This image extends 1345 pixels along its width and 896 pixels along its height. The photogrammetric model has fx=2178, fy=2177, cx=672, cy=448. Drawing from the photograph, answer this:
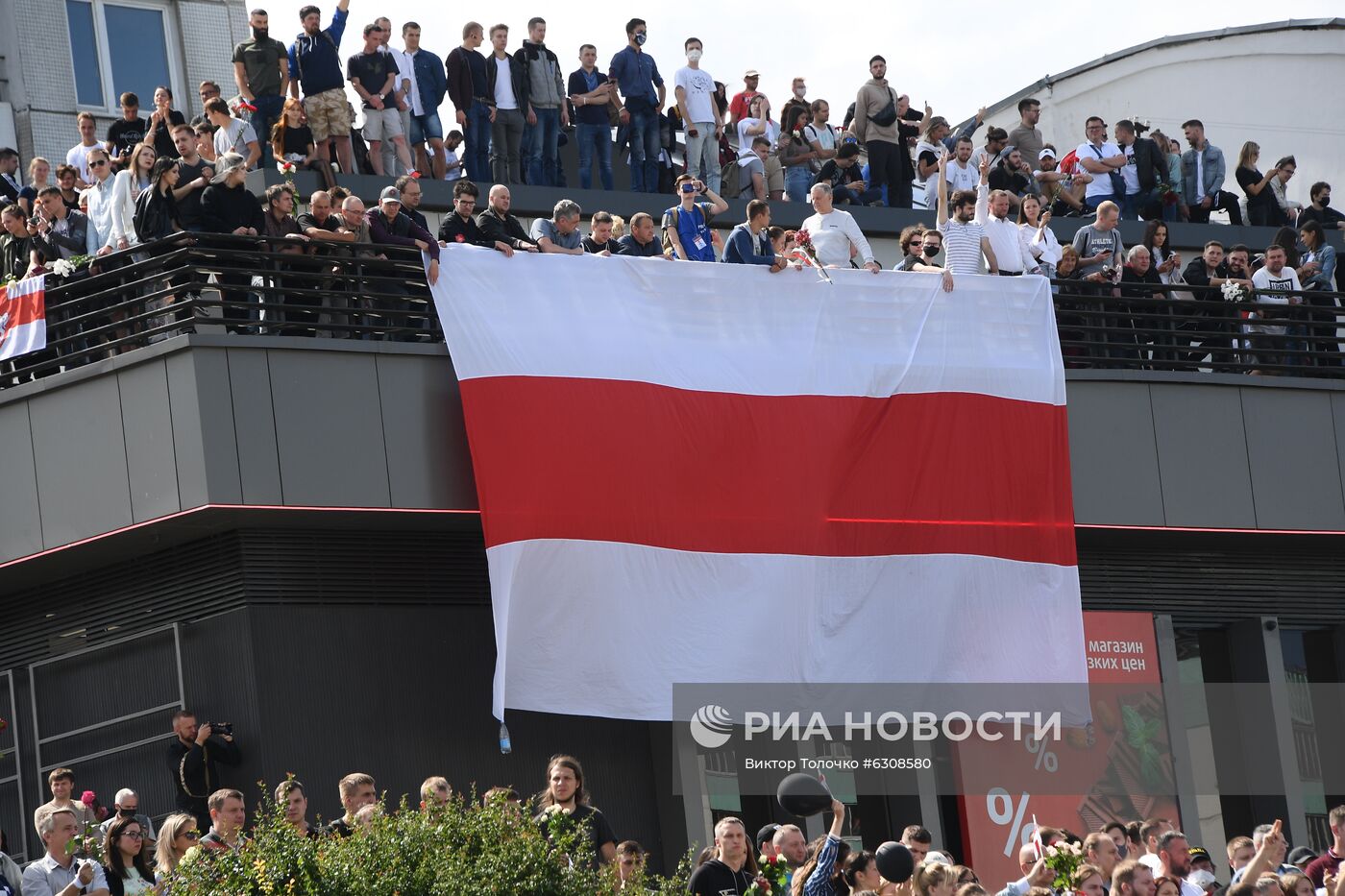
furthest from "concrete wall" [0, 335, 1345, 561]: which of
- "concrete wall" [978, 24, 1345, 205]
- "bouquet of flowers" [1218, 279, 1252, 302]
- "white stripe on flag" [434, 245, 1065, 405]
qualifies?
"concrete wall" [978, 24, 1345, 205]

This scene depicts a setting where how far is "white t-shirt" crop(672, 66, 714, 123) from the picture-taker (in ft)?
75.0

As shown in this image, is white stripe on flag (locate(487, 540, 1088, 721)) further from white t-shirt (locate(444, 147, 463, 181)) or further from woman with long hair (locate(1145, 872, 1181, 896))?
white t-shirt (locate(444, 147, 463, 181))

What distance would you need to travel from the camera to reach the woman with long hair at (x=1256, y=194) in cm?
2620

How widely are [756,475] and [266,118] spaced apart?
19.5 ft

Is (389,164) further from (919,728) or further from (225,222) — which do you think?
(919,728)

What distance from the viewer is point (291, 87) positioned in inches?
785

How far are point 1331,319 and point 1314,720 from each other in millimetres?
4078

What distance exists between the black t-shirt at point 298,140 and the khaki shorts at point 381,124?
616 mm

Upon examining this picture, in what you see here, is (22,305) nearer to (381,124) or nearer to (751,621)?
(381,124)

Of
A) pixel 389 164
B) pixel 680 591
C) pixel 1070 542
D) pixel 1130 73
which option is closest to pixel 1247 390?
pixel 1070 542

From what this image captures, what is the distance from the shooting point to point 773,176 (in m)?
23.4

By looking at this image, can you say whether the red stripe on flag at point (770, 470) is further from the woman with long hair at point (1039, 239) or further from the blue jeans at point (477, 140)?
the blue jeans at point (477, 140)

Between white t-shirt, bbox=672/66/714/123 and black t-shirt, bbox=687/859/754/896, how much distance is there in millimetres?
11703

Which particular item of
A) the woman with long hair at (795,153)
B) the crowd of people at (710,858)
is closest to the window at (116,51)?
the woman with long hair at (795,153)
